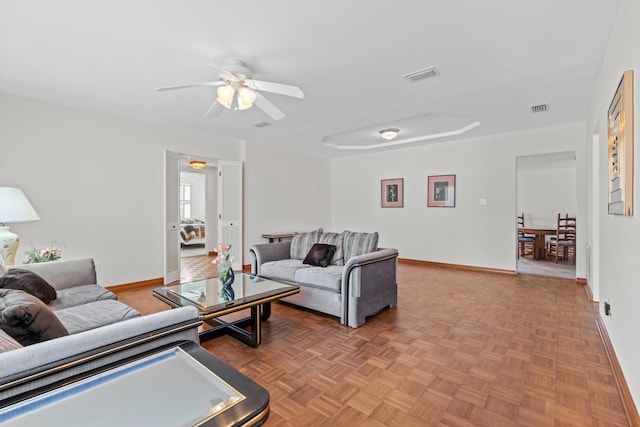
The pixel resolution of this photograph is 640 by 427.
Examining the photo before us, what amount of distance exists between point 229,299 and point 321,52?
2.18m

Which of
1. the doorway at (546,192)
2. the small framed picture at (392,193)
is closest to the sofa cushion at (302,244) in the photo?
the small framed picture at (392,193)

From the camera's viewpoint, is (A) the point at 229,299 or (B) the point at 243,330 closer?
(A) the point at 229,299

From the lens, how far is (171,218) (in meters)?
4.85

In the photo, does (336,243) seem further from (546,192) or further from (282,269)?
(546,192)

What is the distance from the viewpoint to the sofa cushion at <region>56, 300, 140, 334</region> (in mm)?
1917

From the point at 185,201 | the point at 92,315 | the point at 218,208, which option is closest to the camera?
the point at 92,315

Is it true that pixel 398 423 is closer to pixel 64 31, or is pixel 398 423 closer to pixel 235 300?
pixel 235 300

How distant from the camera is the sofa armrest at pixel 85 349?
95 cm

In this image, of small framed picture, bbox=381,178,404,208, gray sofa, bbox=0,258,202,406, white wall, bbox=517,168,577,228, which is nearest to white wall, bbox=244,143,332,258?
small framed picture, bbox=381,178,404,208

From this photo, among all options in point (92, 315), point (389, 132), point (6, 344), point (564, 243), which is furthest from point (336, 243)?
point (564, 243)

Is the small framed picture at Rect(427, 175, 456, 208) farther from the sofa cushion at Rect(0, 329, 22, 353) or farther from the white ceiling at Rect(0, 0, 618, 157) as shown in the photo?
the sofa cushion at Rect(0, 329, 22, 353)

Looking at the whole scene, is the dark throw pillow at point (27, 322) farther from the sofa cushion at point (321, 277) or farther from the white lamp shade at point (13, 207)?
the sofa cushion at point (321, 277)

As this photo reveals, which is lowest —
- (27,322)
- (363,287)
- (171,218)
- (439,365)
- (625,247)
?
(439,365)

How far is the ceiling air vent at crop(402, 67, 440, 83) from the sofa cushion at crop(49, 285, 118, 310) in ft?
11.1
